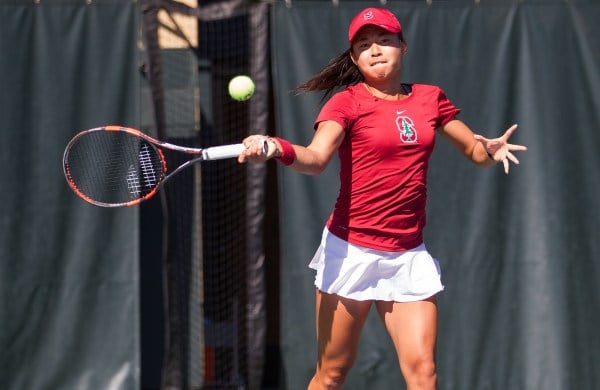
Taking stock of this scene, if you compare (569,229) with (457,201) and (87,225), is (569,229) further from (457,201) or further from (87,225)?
(87,225)

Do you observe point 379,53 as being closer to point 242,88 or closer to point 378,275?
point 242,88

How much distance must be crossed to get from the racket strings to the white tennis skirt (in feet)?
3.38

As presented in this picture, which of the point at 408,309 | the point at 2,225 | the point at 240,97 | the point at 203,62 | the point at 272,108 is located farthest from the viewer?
the point at 272,108

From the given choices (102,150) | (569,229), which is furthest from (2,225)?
(569,229)

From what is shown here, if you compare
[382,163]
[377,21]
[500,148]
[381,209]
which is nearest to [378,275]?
[381,209]

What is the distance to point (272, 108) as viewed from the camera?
6.42 m

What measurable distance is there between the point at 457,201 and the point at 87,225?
7.01ft

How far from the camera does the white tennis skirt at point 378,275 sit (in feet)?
12.7

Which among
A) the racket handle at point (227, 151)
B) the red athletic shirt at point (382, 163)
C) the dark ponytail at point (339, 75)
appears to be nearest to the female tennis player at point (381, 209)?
the red athletic shirt at point (382, 163)

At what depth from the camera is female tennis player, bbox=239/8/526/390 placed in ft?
12.5

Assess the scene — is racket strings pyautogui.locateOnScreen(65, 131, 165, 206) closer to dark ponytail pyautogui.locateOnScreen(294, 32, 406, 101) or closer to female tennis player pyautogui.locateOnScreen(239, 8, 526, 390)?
dark ponytail pyautogui.locateOnScreen(294, 32, 406, 101)

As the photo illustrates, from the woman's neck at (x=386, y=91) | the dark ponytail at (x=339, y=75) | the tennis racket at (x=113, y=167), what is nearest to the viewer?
the woman's neck at (x=386, y=91)

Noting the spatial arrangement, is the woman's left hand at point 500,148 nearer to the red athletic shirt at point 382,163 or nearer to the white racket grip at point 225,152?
the red athletic shirt at point 382,163

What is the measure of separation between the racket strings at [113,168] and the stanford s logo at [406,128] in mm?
1204
